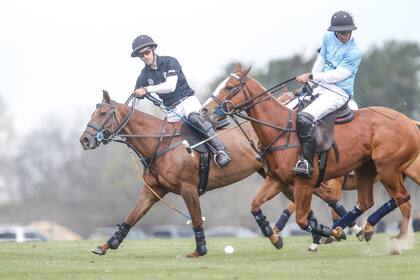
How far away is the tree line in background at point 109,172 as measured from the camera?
236ft

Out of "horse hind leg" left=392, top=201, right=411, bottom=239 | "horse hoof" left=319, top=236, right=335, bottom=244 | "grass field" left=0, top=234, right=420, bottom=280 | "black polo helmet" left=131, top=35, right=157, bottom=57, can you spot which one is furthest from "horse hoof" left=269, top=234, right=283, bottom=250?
"black polo helmet" left=131, top=35, right=157, bottom=57

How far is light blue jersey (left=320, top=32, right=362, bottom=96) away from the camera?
58.6 ft

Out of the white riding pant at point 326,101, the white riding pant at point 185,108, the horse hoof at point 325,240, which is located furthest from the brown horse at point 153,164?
the white riding pant at point 326,101

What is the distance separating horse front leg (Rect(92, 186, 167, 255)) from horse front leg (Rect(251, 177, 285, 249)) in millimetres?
1537

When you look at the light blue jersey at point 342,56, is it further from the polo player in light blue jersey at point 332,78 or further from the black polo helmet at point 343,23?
the black polo helmet at point 343,23

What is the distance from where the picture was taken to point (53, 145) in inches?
4023

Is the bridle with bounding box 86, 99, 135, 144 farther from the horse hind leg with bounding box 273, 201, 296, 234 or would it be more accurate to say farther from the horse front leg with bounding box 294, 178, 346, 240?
the horse hind leg with bounding box 273, 201, 296, 234

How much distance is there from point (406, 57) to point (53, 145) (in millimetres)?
39799

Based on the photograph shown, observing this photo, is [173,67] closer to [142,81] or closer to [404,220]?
[142,81]

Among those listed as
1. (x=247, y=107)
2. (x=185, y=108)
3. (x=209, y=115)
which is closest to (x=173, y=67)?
(x=185, y=108)

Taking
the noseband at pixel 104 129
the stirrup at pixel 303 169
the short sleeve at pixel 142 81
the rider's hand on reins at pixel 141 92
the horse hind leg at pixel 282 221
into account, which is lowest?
the horse hind leg at pixel 282 221

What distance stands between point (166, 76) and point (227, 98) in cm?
206

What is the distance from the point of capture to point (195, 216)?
18406mm

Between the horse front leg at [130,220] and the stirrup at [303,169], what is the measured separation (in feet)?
9.18
